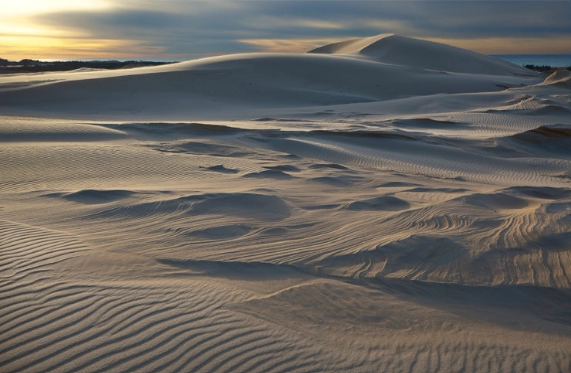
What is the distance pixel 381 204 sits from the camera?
694 centimetres

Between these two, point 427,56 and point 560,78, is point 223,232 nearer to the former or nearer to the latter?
point 560,78

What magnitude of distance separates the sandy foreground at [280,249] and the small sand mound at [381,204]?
38 mm

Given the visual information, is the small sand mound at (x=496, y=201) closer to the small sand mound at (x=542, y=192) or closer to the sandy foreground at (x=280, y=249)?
the sandy foreground at (x=280, y=249)

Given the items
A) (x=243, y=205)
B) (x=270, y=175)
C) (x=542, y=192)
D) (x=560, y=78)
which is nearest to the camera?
(x=243, y=205)

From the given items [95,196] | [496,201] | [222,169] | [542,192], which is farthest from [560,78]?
[95,196]

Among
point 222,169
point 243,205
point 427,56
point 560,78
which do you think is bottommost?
point 243,205

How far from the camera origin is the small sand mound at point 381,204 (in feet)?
22.3

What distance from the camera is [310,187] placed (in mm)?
7941

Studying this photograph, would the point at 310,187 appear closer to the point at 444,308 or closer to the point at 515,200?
the point at 515,200

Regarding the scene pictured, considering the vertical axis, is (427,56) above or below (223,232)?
above

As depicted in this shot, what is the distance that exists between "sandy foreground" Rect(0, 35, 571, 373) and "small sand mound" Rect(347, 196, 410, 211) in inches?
1.5

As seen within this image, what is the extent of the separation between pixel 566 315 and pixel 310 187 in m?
4.17

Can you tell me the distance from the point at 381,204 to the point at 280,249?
2.06 meters

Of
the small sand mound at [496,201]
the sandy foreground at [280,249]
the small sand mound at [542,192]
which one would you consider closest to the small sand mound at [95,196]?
the sandy foreground at [280,249]
